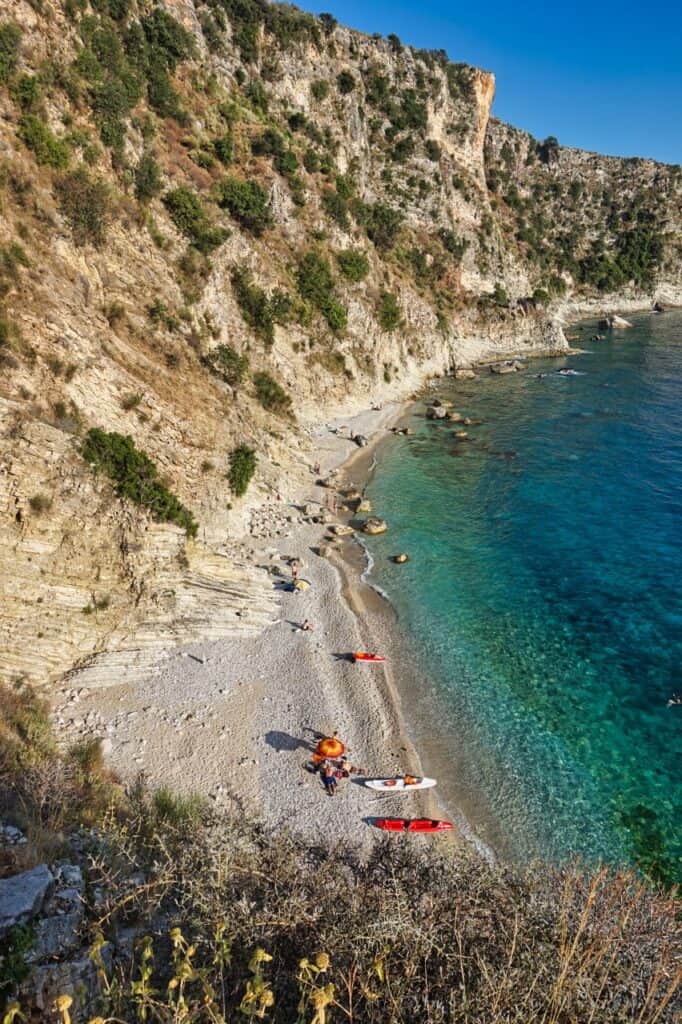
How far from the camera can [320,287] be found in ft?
179

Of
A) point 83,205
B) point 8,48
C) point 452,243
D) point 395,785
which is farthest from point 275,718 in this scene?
point 452,243

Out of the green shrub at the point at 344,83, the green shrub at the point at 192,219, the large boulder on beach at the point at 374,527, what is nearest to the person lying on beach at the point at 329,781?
the large boulder on beach at the point at 374,527

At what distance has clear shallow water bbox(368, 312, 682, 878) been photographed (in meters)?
17.9

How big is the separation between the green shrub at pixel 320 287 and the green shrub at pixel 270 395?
42.7ft

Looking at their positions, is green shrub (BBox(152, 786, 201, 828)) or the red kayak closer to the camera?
green shrub (BBox(152, 786, 201, 828))

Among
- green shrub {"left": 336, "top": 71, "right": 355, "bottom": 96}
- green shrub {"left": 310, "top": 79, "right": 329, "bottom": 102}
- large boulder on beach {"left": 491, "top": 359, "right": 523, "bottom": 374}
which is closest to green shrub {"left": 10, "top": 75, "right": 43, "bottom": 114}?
green shrub {"left": 310, "top": 79, "right": 329, "bottom": 102}

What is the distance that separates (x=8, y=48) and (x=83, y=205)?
10465mm

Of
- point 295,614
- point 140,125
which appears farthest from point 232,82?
point 295,614

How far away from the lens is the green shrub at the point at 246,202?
155ft

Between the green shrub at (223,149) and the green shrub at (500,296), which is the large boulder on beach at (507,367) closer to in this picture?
the green shrub at (500,296)

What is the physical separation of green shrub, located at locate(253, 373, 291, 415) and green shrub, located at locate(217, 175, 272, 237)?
53.2ft

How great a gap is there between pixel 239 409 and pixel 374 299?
3480 centimetres

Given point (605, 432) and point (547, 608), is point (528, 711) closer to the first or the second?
point (547, 608)

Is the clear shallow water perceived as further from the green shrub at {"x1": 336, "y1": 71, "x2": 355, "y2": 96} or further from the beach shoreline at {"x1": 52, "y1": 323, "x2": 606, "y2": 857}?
the green shrub at {"x1": 336, "y1": 71, "x2": 355, "y2": 96}
